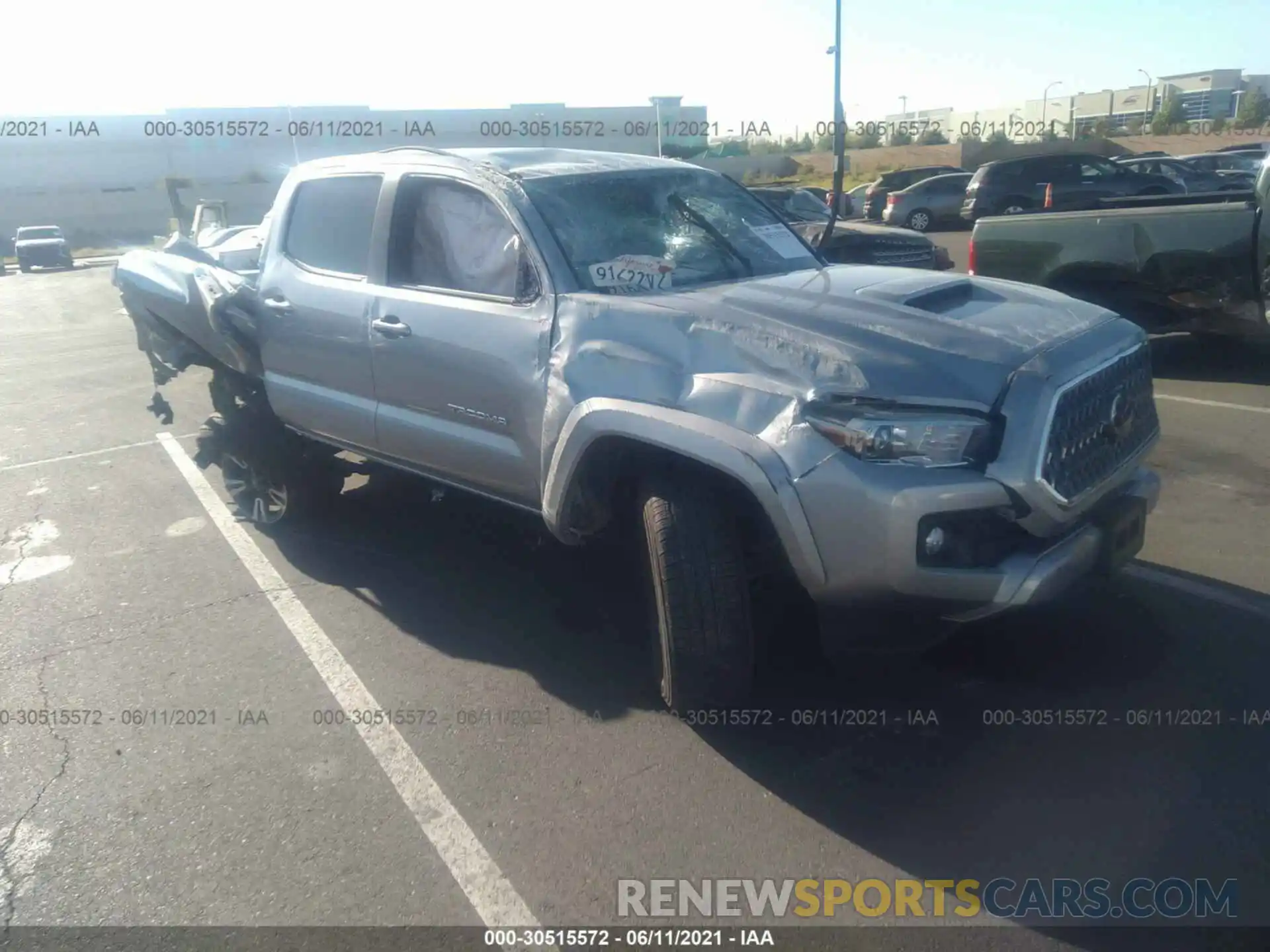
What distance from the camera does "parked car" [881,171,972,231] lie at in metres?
27.3

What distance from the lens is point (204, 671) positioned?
13.9ft

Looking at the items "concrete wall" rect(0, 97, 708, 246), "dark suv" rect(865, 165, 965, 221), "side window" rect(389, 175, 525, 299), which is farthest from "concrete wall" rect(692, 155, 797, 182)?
"side window" rect(389, 175, 525, 299)

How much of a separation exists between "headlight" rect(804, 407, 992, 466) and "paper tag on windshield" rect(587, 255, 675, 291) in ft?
3.61

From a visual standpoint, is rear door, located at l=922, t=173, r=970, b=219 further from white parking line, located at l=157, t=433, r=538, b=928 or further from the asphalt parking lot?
white parking line, located at l=157, t=433, r=538, b=928

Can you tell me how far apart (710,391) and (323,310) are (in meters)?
2.39

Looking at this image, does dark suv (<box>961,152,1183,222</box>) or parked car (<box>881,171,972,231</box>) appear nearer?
dark suv (<box>961,152,1183,222</box>)

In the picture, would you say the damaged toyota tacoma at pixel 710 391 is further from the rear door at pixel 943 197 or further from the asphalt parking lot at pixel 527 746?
the rear door at pixel 943 197

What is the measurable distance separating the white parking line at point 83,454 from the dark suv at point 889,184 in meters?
24.5

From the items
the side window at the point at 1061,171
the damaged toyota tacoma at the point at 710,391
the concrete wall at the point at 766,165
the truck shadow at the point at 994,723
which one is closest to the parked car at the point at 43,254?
the concrete wall at the point at 766,165

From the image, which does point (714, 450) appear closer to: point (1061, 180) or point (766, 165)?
point (1061, 180)

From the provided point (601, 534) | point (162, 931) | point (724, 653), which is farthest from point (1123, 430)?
point (162, 931)

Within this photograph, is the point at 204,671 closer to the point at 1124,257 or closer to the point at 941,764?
the point at 941,764

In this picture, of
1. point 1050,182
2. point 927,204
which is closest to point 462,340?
point 1050,182

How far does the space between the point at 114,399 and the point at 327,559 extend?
5.77 meters
